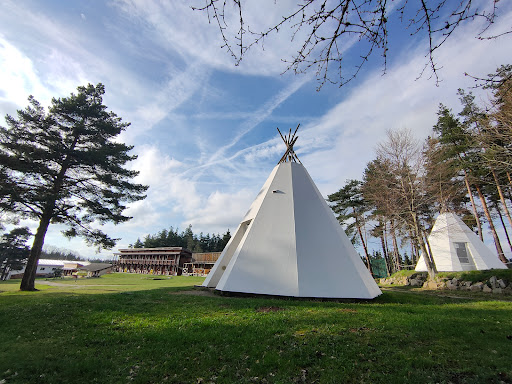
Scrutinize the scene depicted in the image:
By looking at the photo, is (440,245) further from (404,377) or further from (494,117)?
(404,377)

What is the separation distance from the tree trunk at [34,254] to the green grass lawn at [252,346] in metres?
9.94

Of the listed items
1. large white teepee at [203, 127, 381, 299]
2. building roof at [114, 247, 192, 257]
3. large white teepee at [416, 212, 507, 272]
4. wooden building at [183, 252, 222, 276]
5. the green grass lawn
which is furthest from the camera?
building roof at [114, 247, 192, 257]

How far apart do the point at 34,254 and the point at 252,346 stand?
648 inches

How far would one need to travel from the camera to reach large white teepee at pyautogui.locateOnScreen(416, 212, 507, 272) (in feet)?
50.8

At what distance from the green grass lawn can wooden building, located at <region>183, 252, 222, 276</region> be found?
1299 inches

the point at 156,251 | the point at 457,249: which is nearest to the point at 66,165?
the point at 457,249

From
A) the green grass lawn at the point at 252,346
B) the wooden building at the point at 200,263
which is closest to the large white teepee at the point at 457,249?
the green grass lawn at the point at 252,346

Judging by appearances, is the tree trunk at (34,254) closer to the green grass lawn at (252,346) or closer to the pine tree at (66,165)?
the pine tree at (66,165)

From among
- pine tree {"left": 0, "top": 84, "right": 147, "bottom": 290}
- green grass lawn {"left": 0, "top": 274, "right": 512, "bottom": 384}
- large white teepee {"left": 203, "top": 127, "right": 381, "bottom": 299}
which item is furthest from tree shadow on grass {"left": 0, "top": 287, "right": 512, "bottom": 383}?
pine tree {"left": 0, "top": 84, "right": 147, "bottom": 290}

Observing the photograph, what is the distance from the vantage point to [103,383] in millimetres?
3188

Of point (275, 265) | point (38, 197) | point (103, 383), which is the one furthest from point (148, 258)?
point (103, 383)

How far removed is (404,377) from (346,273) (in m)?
5.42

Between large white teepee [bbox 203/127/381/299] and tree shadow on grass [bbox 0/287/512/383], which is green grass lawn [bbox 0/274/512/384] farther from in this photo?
large white teepee [bbox 203/127/381/299]

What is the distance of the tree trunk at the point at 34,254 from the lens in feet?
46.2
